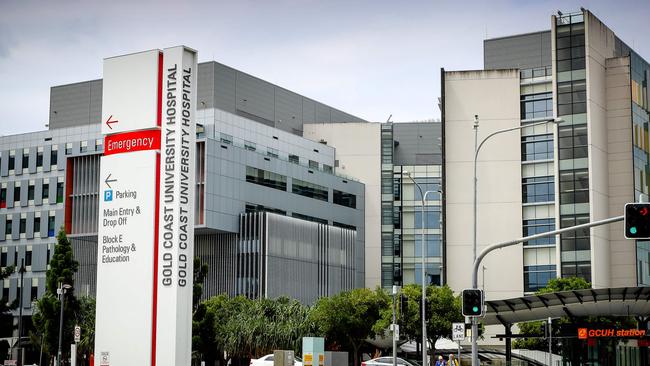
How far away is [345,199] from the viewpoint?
104688 mm

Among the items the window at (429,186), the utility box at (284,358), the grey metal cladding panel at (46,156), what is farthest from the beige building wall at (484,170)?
the utility box at (284,358)

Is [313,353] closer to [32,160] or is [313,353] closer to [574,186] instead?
[574,186]

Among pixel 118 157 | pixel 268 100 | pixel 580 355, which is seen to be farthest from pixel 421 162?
pixel 118 157

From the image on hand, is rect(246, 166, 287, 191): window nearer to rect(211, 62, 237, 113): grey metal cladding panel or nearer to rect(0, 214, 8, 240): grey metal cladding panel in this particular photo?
rect(211, 62, 237, 113): grey metal cladding panel

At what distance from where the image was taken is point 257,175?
91.2 m

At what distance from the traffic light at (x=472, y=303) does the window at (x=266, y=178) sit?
60268 mm

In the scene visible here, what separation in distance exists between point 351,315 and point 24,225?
155 feet

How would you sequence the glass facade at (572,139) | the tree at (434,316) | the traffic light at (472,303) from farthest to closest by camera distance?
the glass facade at (572,139)
the tree at (434,316)
the traffic light at (472,303)

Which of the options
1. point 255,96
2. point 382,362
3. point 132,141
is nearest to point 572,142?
point 382,362

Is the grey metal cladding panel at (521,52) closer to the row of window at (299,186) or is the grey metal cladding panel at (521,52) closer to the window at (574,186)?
the window at (574,186)

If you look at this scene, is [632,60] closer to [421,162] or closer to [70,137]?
[421,162]

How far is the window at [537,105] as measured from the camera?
8750 centimetres

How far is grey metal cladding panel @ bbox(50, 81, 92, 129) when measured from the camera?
106562 millimetres

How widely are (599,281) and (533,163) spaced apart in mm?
12386
